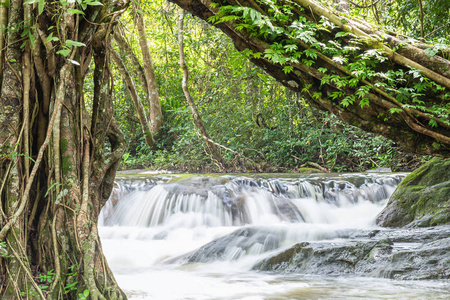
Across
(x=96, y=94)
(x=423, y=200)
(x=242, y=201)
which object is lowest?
(x=242, y=201)

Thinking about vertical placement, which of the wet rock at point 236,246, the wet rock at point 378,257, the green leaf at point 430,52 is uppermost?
the green leaf at point 430,52

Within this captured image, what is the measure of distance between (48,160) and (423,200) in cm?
505

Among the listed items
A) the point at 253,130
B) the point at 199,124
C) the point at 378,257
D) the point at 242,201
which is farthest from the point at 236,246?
the point at 253,130

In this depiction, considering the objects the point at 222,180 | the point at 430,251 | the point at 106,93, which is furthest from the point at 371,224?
the point at 106,93

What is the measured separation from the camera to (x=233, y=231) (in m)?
5.93

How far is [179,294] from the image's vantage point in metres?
3.85

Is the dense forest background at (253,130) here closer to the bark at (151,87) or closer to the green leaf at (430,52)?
the bark at (151,87)

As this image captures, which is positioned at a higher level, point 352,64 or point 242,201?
point 352,64

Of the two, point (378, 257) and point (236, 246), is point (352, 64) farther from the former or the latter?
point (236, 246)

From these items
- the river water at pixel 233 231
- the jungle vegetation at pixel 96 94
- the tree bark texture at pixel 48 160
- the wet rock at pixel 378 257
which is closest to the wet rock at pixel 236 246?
the river water at pixel 233 231

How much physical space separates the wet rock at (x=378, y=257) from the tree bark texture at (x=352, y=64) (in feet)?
3.86

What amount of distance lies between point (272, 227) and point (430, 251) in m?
2.25

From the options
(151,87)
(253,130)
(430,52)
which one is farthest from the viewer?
(151,87)

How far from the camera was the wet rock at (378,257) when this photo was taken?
160 inches
